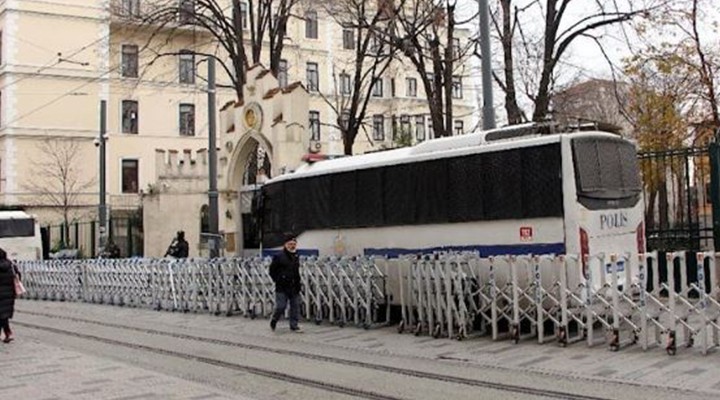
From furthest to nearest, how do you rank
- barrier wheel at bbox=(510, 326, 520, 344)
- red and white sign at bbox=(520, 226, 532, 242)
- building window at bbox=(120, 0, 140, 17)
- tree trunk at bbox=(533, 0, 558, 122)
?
building window at bbox=(120, 0, 140, 17) < tree trunk at bbox=(533, 0, 558, 122) < red and white sign at bbox=(520, 226, 532, 242) < barrier wheel at bbox=(510, 326, 520, 344)

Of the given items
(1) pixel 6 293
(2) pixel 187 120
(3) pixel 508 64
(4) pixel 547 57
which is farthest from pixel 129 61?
(1) pixel 6 293

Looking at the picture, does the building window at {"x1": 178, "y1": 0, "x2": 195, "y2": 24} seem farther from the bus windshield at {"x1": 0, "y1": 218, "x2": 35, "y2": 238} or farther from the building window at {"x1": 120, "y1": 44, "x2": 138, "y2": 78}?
the building window at {"x1": 120, "y1": 44, "x2": 138, "y2": 78}

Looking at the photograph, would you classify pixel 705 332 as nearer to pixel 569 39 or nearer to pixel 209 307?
pixel 209 307

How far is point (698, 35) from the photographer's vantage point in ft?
86.5

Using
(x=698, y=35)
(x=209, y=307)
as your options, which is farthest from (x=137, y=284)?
(x=698, y=35)

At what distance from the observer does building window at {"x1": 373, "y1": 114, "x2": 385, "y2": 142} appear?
55.0 metres

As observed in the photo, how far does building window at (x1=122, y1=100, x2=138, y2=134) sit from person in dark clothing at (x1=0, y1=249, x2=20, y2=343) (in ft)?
129

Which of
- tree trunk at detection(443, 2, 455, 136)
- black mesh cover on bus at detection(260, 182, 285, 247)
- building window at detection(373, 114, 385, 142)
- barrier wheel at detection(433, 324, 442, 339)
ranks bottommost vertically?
barrier wheel at detection(433, 324, 442, 339)

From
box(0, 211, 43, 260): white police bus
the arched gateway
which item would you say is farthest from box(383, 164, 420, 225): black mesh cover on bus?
box(0, 211, 43, 260): white police bus

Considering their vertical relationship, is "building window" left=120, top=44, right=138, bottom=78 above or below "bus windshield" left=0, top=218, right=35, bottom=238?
above

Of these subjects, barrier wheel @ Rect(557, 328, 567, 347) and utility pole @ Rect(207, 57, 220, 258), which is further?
utility pole @ Rect(207, 57, 220, 258)

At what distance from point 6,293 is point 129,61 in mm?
40390

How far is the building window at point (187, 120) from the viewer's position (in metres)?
55.7

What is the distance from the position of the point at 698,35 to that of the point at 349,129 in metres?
12.6
